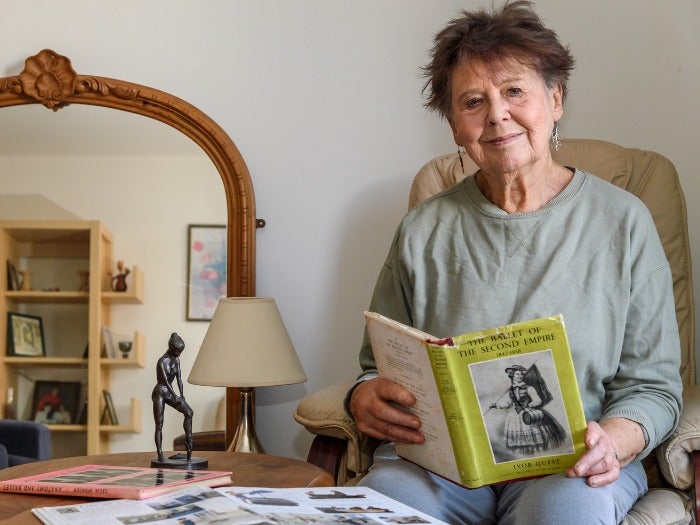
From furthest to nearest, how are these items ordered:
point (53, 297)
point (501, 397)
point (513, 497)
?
point (53, 297), point (513, 497), point (501, 397)

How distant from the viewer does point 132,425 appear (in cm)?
260

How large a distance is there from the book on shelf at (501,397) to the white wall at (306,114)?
4.03 ft

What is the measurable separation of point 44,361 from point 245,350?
2.09 ft

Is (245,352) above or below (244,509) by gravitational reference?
above

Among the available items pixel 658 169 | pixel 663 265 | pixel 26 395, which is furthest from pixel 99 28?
pixel 663 265

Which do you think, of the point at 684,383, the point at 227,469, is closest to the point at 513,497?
the point at 227,469

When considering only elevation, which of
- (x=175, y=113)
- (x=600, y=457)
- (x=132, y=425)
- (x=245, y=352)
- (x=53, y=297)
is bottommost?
(x=132, y=425)

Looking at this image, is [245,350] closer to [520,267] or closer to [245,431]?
[245,431]

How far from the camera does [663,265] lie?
163 cm

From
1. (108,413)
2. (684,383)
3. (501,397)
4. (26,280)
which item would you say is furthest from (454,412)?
(26,280)

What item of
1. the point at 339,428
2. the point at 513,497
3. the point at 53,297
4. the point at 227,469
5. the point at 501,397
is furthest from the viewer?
the point at 53,297

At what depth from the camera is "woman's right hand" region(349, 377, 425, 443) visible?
4.81 feet

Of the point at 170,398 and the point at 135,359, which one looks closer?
the point at 170,398

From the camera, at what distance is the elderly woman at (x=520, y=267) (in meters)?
1.49
